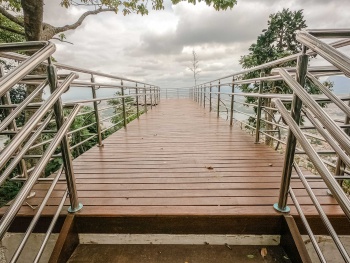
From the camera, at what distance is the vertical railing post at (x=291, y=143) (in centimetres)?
125

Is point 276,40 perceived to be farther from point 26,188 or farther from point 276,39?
point 26,188

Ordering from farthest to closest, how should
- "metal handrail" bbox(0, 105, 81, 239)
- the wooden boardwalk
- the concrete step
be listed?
1. the wooden boardwalk
2. the concrete step
3. "metal handrail" bbox(0, 105, 81, 239)

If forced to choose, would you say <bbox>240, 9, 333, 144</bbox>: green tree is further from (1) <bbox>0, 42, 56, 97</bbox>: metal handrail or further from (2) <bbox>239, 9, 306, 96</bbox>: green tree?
(1) <bbox>0, 42, 56, 97</bbox>: metal handrail

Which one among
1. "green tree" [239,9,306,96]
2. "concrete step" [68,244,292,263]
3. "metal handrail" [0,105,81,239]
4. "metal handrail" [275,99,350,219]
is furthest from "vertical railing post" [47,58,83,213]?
"green tree" [239,9,306,96]

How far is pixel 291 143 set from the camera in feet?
4.35

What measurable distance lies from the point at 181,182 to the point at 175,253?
2.24ft

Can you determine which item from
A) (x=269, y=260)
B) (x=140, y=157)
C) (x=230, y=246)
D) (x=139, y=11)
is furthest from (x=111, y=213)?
(x=139, y=11)

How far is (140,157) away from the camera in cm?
281

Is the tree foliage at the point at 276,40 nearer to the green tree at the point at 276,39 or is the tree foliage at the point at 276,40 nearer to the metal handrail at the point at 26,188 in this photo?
the green tree at the point at 276,39

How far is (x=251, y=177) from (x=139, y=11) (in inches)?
184

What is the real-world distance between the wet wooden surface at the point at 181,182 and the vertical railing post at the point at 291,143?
0.10 metres

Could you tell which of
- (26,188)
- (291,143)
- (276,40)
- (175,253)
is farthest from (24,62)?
(276,40)

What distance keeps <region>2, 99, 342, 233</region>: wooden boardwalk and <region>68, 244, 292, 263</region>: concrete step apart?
0.22 m

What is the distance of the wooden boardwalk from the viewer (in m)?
1.57
